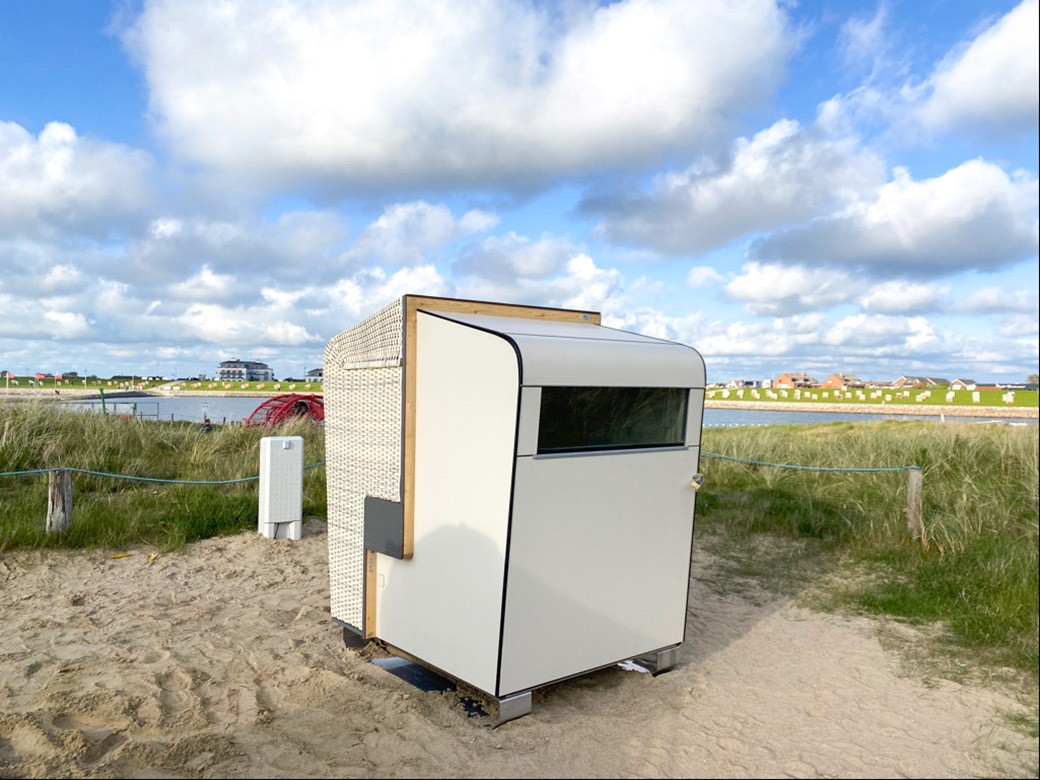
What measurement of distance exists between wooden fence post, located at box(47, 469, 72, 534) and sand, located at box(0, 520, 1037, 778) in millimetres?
1299

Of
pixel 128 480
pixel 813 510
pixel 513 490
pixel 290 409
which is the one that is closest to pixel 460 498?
pixel 513 490

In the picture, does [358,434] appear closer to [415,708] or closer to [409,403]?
[409,403]

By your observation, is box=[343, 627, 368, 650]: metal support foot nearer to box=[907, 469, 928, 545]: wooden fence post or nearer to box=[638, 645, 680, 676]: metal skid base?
box=[638, 645, 680, 676]: metal skid base

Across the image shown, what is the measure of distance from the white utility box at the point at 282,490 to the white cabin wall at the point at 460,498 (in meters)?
4.04

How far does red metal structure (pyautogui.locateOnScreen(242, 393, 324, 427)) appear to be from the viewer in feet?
58.4

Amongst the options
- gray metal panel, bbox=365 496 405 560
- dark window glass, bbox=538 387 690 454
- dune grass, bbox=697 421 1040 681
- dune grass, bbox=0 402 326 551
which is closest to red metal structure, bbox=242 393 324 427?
dune grass, bbox=0 402 326 551

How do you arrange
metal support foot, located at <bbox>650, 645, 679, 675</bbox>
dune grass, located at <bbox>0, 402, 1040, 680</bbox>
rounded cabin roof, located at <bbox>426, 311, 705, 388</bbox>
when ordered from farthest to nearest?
dune grass, located at <bbox>0, 402, 1040, 680</bbox>, metal support foot, located at <bbox>650, 645, 679, 675</bbox>, rounded cabin roof, located at <bbox>426, 311, 705, 388</bbox>

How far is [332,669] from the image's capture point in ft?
16.8

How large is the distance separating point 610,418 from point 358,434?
167 centimetres

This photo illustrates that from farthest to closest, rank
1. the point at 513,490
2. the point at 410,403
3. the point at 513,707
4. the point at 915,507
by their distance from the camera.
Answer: the point at 915,507 < the point at 410,403 < the point at 513,707 < the point at 513,490

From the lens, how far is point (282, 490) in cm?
869

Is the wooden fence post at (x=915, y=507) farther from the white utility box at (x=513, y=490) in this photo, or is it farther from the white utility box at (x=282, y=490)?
the white utility box at (x=282, y=490)

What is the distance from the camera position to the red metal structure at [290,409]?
1781 cm

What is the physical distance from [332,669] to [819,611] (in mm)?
3938
